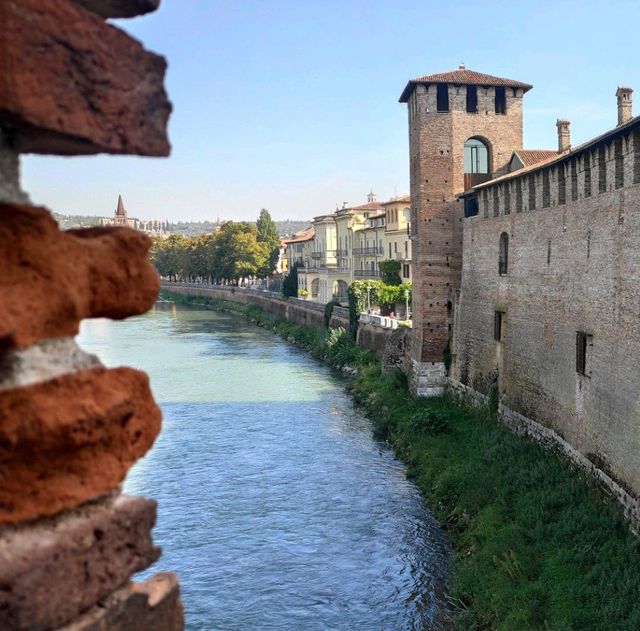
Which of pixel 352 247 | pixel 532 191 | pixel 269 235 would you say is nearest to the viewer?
pixel 532 191

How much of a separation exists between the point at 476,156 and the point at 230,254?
178ft

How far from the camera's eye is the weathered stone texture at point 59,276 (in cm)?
157

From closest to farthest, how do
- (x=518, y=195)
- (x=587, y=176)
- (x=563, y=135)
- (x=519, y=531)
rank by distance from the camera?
(x=519, y=531) → (x=587, y=176) → (x=518, y=195) → (x=563, y=135)

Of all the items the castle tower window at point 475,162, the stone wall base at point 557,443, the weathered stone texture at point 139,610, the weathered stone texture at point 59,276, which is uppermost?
the castle tower window at point 475,162

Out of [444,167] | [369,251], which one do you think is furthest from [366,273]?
[444,167]

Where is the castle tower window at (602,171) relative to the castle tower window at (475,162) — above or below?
below

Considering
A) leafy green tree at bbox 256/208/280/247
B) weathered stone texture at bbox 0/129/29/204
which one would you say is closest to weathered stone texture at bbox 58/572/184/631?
weathered stone texture at bbox 0/129/29/204

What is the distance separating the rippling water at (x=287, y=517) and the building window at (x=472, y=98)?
33.1 feet

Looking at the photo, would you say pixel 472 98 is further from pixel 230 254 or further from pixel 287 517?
pixel 230 254

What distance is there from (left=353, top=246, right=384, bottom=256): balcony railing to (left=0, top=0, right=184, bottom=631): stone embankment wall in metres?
49.5

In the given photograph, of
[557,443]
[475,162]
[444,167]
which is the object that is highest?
[475,162]

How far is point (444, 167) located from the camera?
76.6 ft

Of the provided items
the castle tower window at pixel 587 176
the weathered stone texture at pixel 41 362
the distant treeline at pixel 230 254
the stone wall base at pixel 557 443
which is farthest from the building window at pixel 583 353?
the distant treeline at pixel 230 254

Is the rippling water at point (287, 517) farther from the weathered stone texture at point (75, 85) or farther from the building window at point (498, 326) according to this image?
the weathered stone texture at point (75, 85)
